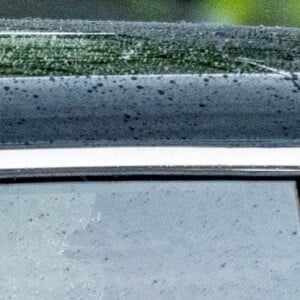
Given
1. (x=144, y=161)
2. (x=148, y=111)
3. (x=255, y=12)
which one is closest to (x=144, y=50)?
(x=148, y=111)

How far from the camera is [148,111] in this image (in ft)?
5.86

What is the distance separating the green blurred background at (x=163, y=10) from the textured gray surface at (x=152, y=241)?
2.72 metres

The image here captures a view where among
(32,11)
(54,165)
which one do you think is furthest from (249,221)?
(32,11)

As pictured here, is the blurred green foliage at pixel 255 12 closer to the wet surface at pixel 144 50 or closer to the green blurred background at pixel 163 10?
the green blurred background at pixel 163 10

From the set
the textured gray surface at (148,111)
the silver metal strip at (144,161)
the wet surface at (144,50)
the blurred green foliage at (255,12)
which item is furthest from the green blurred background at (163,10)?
the silver metal strip at (144,161)

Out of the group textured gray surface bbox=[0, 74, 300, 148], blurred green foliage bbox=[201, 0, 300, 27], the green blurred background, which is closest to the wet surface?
textured gray surface bbox=[0, 74, 300, 148]

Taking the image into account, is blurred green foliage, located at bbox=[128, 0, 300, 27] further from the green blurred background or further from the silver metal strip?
the silver metal strip

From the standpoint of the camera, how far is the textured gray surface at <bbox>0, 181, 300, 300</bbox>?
66.1 inches

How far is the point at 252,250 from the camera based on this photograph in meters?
1.69

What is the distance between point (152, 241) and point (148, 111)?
0.79ft

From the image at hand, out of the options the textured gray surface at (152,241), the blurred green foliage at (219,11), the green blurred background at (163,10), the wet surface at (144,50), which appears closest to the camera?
the textured gray surface at (152,241)

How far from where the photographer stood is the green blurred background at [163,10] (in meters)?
5.02

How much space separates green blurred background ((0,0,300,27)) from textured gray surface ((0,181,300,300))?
8.91 ft

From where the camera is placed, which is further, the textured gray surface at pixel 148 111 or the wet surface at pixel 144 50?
the wet surface at pixel 144 50
